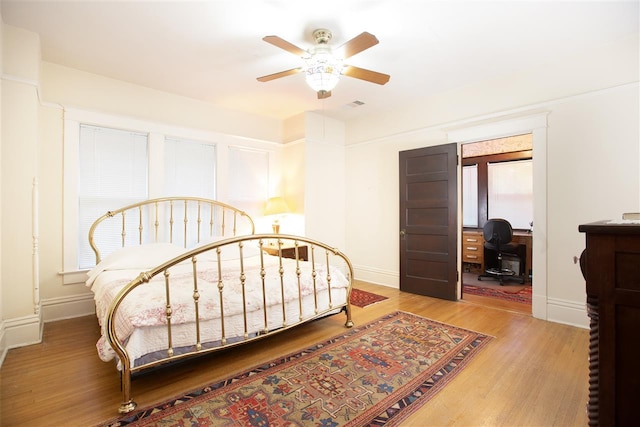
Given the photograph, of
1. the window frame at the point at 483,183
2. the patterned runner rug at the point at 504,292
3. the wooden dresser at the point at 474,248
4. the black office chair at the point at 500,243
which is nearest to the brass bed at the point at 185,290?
the patterned runner rug at the point at 504,292

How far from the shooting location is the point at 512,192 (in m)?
5.82

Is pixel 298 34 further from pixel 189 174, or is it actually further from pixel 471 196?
pixel 471 196

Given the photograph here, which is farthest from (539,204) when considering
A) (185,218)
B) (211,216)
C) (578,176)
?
(185,218)

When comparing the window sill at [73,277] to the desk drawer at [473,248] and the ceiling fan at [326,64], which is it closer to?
the ceiling fan at [326,64]

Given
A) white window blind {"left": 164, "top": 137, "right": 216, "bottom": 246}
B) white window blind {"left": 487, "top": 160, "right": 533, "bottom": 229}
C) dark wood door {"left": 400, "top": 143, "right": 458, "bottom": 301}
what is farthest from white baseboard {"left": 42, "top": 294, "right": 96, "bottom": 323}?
white window blind {"left": 487, "top": 160, "right": 533, "bottom": 229}

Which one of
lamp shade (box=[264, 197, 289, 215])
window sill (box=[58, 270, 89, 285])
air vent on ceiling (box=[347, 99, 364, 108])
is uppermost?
air vent on ceiling (box=[347, 99, 364, 108])

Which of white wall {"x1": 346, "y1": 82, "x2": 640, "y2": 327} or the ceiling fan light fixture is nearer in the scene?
the ceiling fan light fixture

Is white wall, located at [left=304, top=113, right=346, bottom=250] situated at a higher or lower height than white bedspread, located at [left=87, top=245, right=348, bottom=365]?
higher

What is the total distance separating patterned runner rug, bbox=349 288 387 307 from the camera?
3785 mm

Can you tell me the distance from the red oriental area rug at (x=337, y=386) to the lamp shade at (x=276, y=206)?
89.4 inches

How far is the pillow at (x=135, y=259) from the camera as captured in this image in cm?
290

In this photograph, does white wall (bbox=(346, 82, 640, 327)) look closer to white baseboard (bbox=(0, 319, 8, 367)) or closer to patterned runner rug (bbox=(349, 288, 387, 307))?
patterned runner rug (bbox=(349, 288, 387, 307))

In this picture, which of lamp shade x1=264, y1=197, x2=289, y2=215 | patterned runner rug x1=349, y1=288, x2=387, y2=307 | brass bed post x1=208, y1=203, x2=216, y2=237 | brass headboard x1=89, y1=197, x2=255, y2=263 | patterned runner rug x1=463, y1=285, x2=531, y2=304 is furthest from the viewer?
lamp shade x1=264, y1=197, x2=289, y2=215

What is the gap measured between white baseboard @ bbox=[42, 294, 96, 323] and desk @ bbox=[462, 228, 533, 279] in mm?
5634
